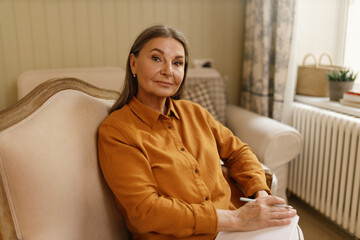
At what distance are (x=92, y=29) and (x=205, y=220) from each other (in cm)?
186

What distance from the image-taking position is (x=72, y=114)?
108 cm

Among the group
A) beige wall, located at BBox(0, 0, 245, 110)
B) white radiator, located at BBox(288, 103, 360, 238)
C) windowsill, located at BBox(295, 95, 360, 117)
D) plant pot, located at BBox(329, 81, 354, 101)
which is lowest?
white radiator, located at BBox(288, 103, 360, 238)

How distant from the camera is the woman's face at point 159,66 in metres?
1.21

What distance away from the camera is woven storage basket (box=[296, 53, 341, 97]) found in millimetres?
2283

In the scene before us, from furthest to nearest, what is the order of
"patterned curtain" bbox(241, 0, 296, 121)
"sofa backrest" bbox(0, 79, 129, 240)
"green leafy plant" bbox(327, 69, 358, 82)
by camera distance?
"patterned curtain" bbox(241, 0, 296, 121)
"green leafy plant" bbox(327, 69, 358, 82)
"sofa backrest" bbox(0, 79, 129, 240)

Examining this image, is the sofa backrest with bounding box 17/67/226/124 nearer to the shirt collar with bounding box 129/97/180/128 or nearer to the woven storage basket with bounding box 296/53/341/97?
the woven storage basket with bounding box 296/53/341/97

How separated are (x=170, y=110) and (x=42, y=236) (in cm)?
65

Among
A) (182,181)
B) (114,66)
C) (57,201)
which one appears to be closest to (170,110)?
(182,181)

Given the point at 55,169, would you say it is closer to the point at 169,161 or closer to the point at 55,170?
the point at 55,170

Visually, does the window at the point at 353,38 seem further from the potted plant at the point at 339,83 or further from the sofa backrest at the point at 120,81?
the sofa backrest at the point at 120,81

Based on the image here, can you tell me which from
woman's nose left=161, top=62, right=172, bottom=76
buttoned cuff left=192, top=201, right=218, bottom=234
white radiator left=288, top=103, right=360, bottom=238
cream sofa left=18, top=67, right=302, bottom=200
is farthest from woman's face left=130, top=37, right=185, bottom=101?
white radiator left=288, top=103, right=360, bottom=238

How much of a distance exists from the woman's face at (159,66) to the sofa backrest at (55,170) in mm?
217

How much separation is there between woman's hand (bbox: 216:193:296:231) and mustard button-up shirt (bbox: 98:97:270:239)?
0.04 meters

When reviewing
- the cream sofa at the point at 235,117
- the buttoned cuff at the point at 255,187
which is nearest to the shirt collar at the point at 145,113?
the buttoned cuff at the point at 255,187
